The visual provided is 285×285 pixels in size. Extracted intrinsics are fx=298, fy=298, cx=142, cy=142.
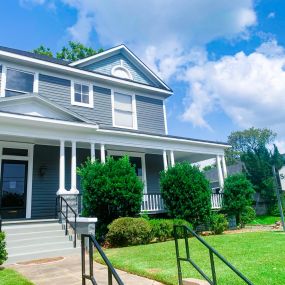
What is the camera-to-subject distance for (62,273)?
230 inches

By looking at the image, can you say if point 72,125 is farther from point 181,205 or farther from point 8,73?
point 181,205

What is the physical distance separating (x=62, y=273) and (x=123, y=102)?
428 inches

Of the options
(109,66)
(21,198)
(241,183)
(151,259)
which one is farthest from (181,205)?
(109,66)

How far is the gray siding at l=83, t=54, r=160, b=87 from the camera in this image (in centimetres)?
1552

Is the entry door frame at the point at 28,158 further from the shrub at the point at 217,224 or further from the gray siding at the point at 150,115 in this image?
the shrub at the point at 217,224

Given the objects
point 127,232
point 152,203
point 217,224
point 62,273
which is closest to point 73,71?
point 152,203

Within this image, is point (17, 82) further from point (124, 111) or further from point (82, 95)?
point (124, 111)

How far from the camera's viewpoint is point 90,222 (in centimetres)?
878

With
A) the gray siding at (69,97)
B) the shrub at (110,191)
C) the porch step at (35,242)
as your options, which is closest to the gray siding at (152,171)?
the gray siding at (69,97)

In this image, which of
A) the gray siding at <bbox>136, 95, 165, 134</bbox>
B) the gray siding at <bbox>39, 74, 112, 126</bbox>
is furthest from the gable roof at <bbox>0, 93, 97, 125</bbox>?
the gray siding at <bbox>136, 95, 165, 134</bbox>

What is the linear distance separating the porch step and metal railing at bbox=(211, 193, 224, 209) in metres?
7.30

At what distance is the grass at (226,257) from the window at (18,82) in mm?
8061

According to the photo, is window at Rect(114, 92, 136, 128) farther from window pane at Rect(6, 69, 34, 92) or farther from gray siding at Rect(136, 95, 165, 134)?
window pane at Rect(6, 69, 34, 92)

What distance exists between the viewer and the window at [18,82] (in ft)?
40.7
